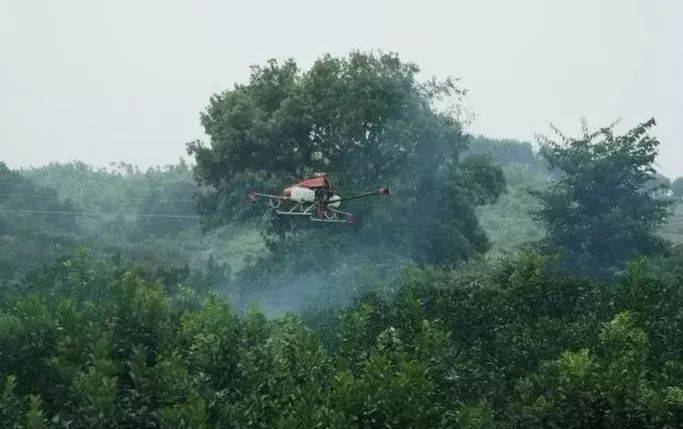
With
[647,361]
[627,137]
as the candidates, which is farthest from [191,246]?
[647,361]

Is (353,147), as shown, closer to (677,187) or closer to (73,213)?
(73,213)

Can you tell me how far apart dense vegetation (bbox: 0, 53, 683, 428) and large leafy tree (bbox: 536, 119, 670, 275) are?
0.09m

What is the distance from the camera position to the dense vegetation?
16750mm

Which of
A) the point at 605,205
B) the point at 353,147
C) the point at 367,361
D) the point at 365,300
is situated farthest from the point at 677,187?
the point at 367,361

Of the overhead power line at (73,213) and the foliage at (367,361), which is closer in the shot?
the foliage at (367,361)

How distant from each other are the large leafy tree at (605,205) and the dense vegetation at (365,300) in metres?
0.09

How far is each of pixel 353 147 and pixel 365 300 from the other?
11856 millimetres

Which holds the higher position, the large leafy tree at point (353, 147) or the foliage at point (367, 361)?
the large leafy tree at point (353, 147)

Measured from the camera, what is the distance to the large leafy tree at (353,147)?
3466cm

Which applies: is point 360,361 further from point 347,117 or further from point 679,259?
point 679,259

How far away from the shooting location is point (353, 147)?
1414 inches

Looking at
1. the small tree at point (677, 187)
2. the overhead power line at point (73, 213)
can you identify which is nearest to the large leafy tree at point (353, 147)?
the overhead power line at point (73, 213)

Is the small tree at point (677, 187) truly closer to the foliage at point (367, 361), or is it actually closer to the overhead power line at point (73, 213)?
the overhead power line at point (73, 213)

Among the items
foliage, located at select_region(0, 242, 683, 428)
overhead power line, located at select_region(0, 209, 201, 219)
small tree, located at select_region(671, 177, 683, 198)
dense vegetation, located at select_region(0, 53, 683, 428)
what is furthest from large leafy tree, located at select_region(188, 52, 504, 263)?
small tree, located at select_region(671, 177, 683, 198)
